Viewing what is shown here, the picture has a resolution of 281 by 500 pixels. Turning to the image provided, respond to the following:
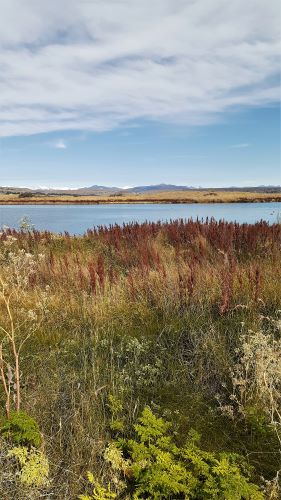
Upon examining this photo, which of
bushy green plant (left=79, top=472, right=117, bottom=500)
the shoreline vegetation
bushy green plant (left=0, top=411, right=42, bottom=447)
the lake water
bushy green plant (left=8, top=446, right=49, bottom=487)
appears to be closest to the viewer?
bushy green plant (left=79, top=472, right=117, bottom=500)

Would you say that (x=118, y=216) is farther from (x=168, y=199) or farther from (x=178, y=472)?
(x=168, y=199)

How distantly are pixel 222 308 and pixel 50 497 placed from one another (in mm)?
3095

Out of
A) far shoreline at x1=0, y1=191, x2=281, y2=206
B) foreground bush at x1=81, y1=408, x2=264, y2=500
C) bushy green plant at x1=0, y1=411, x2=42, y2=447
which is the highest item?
far shoreline at x1=0, y1=191, x2=281, y2=206

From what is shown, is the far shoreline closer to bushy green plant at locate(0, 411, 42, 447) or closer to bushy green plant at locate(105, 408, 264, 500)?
bushy green plant at locate(105, 408, 264, 500)

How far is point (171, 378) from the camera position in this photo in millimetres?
3854

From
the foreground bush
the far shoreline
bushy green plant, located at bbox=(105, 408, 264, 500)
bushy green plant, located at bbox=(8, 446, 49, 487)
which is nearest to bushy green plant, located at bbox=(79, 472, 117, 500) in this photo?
the foreground bush

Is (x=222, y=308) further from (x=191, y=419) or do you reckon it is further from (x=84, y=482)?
(x=84, y=482)

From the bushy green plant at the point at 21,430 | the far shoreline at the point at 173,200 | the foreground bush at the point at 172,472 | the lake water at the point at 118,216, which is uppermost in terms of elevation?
the far shoreline at the point at 173,200

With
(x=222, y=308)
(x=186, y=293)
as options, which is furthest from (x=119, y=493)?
(x=186, y=293)

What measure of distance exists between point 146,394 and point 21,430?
131cm

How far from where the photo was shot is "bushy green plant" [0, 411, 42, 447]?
259cm

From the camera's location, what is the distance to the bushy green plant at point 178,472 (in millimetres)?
2332

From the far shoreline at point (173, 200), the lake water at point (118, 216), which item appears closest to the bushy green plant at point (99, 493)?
the lake water at point (118, 216)

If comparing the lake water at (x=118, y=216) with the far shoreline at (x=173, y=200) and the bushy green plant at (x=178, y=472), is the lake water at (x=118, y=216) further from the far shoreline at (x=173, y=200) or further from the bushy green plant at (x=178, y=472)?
the far shoreline at (x=173, y=200)
